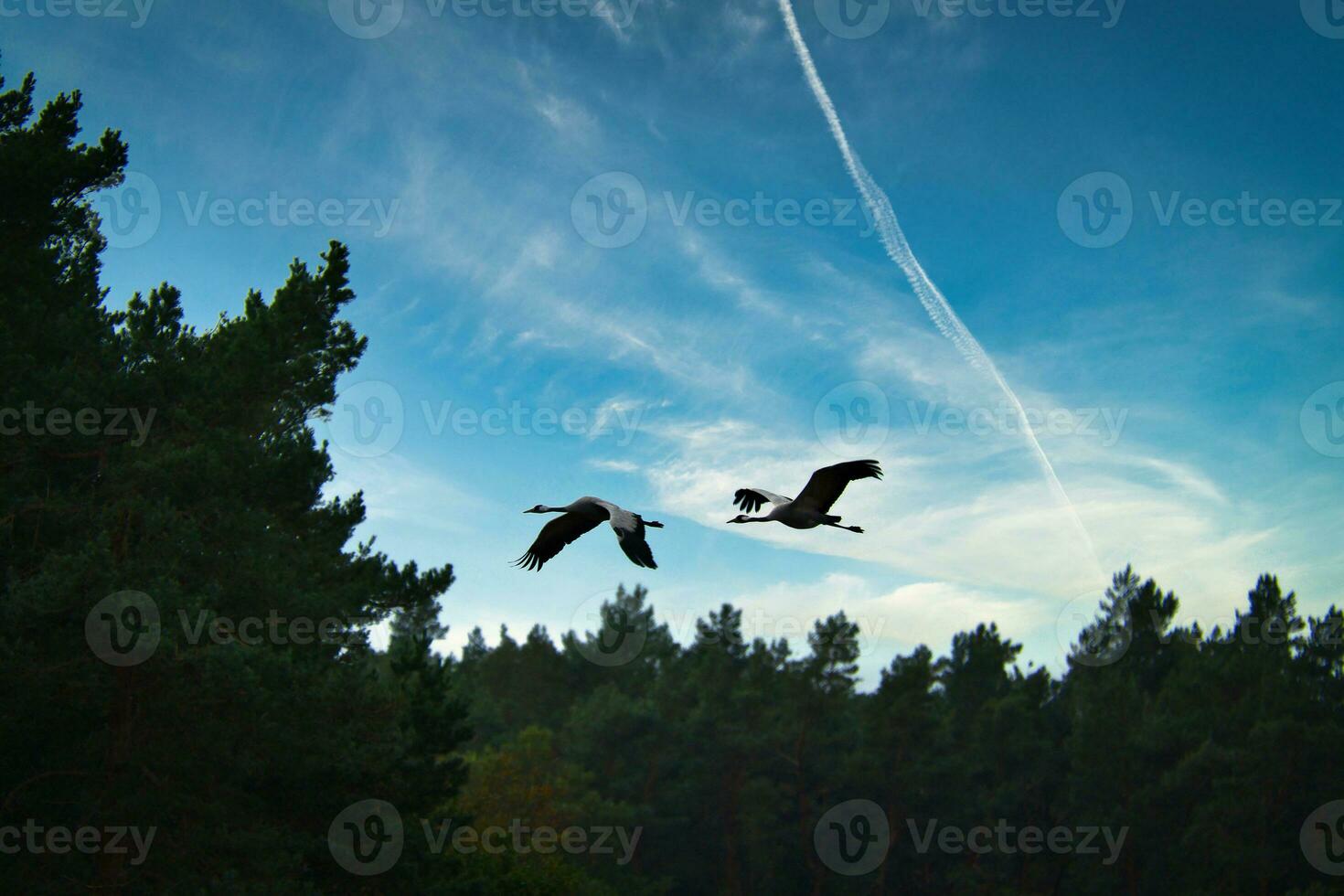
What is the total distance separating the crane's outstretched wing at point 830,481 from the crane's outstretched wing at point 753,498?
0.75ft

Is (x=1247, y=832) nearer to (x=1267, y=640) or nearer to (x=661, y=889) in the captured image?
(x=1267, y=640)

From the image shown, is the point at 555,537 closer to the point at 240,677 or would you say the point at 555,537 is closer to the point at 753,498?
the point at 753,498

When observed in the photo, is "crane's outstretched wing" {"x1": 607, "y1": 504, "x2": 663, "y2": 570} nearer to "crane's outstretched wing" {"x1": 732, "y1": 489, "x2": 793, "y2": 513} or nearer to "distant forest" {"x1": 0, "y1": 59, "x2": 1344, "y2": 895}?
"crane's outstretched wing" {"x1": 732, "y1": 489, "x2": 793, "y2": 513}

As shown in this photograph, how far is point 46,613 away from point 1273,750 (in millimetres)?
45386

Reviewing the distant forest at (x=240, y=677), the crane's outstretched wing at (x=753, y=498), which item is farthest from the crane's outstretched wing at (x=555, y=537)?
the distant forest at (x=240, y=677)

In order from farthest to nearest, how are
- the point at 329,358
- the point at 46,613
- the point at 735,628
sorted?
the point at 735,628 < the point at 329,358 < the point at 46,613

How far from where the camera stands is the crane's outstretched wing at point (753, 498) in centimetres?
996

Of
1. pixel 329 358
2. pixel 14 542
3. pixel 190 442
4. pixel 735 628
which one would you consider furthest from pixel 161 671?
pixel 735 628

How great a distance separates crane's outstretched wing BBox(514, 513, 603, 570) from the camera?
10.0 metres

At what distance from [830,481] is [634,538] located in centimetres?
272

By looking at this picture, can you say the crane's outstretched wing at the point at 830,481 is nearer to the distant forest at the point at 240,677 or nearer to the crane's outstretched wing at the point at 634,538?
the crane's outstretched wing at the point at 634,538

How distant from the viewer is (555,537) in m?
10.3

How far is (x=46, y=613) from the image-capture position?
1797 centimetres

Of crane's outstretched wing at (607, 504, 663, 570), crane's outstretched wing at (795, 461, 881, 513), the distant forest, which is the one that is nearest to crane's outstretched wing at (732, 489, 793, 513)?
crane's outstretched wing at (795, 461, 881, 513)
